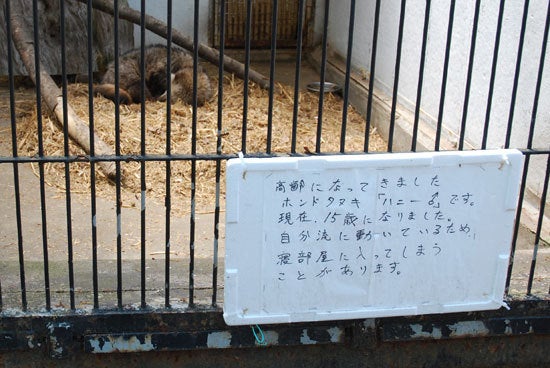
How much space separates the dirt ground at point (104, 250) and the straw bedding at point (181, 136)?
19cm

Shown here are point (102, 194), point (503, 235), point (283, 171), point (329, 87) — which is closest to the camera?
point (283, 171)

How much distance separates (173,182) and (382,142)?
99.6 inches

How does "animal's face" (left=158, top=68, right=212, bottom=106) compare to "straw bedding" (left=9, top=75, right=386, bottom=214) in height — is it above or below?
above

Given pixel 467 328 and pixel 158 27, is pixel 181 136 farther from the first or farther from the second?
pixel 467 328

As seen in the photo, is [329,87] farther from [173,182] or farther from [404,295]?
[404,295]

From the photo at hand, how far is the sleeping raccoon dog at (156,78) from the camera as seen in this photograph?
8508 mm

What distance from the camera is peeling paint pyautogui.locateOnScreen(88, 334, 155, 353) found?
12.2 ft

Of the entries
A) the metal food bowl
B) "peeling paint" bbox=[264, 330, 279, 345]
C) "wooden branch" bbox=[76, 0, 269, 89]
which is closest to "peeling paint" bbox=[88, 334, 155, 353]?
"peeling paint" bbox=[264, 330, 279, 345]

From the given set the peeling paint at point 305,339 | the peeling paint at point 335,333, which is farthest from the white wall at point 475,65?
the peeling paint at point 305,339

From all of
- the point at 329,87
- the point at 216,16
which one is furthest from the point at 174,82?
the point at 216,16

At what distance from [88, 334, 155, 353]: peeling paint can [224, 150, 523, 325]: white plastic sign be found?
1.45 ft

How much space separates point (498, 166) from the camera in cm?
366

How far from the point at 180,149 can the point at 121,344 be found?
3.39 m

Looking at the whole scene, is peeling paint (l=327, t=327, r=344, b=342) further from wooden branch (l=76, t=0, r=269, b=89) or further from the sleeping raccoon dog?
the sleeping raccoon dog
